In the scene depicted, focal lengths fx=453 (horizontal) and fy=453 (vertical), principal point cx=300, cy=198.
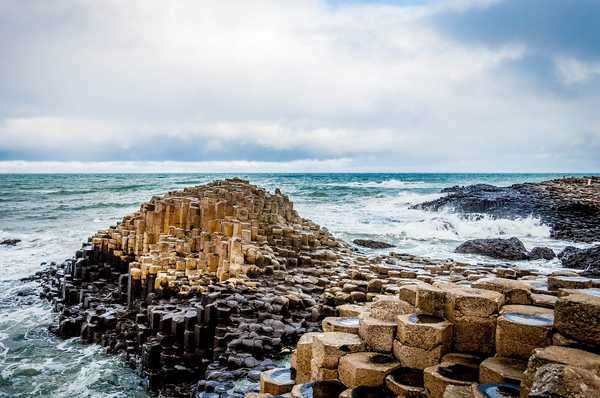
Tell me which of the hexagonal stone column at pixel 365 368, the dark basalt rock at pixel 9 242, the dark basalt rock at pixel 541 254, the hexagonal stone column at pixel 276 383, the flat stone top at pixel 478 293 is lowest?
the dark basalt rock at pixel 9 242

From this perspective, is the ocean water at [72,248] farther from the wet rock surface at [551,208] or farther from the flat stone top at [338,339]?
the flat stone top at [338,339]

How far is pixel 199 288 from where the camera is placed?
9.46m

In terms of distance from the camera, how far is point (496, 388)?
Answer: 10.6 ft

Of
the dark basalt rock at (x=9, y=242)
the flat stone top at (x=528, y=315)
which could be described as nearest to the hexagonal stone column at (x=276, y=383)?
the flat stone top at (x=528, y=315)

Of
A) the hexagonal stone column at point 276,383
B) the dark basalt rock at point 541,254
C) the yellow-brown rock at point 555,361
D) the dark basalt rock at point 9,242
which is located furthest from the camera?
the dark basalt rock at point 9,242

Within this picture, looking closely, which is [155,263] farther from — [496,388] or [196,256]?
[496,388]

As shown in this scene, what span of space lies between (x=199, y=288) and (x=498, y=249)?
1021cm

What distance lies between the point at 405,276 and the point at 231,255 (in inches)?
153

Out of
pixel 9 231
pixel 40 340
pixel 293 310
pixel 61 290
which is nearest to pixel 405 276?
pixel 293 310

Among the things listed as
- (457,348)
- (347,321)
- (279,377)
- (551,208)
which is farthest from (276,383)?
(551,208)

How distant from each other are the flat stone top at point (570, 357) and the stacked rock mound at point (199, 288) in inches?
161

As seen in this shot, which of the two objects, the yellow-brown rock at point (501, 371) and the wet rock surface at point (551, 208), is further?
the wet rock surface at point (551, 208)

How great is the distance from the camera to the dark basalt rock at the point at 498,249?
14602mm

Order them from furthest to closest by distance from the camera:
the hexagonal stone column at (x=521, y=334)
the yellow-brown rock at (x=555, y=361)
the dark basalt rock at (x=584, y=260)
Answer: the dark basalt rock at (x=584, y=260), the hexagonal stone column at (x=521, y=334), the yellow-brown rock at (x=555, y=361)
